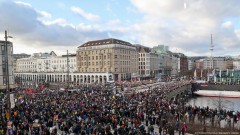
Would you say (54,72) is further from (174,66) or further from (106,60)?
(174,66)

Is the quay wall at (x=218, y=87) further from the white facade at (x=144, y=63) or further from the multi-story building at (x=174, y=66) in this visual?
the multi-story building at (x=174, y=66)

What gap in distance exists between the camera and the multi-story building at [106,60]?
101 metres

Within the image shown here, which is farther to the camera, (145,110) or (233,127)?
(145,110)

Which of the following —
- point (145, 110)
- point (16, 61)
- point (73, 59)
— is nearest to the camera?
point (145, 110)

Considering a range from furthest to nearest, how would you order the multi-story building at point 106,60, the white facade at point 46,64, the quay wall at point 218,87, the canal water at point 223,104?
the white facade at point 46,64, the multi-story building at point 106,60, the quay wall at point 218,87, the canal water at point 223,104

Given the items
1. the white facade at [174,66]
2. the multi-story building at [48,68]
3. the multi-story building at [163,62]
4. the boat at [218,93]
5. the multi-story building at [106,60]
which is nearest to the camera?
the boat at [218,93]

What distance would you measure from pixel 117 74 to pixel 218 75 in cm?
4792

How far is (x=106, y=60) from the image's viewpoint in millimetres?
103625

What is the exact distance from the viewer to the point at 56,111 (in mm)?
28141

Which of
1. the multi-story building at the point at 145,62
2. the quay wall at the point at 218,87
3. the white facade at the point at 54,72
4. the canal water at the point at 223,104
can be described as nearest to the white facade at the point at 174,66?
the multi-story building at the point at 145,62

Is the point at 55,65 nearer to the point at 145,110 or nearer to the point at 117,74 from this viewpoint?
the point at 117,74

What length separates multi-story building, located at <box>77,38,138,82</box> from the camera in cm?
10144

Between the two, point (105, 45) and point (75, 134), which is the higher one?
point (105, 45)

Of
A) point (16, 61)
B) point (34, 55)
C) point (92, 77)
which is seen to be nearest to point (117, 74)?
point (92, 77)
